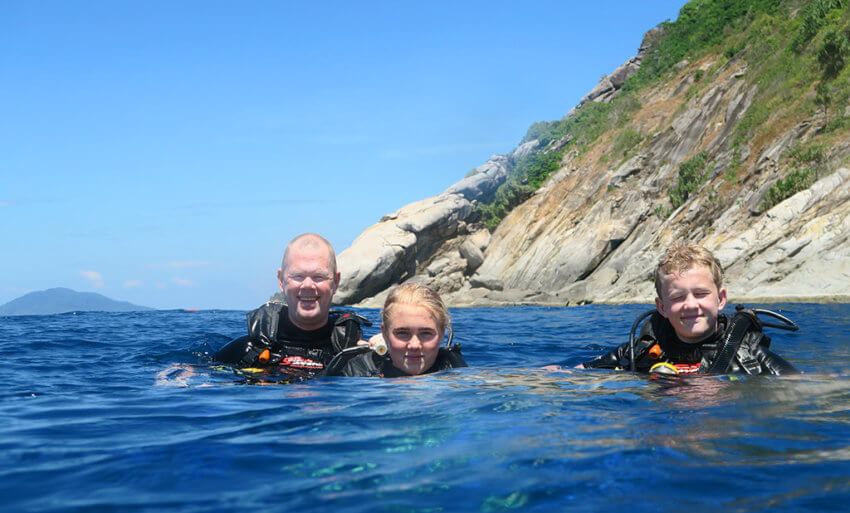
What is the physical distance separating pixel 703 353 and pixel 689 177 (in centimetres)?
2192

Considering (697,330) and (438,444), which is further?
(697,330)

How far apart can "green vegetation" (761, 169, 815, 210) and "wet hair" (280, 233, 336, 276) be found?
17210 millimetres

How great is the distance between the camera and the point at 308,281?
5246mm

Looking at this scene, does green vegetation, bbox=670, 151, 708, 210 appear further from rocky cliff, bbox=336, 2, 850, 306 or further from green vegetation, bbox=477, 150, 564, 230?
green vegetation, bbox=477, 150, 564, 230

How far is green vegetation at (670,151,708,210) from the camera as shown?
80.6ft

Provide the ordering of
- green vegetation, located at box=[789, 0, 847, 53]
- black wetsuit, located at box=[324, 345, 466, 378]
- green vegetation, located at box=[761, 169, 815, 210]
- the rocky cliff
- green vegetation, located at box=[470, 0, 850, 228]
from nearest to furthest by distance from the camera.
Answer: black wetsuit, located at box=[324, 345, 466, 378]
the rocky cliff
green vegetation, located at box=[761, 169, 815, 210]
green vegetation, located at box=[470, 0, 850, 228]
green vegetation, located at box=[789, 0, 847, 53]

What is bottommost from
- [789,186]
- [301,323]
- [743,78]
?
[301,323]

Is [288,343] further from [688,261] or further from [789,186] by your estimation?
[789,186]

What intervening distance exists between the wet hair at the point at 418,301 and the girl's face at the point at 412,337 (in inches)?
1.0

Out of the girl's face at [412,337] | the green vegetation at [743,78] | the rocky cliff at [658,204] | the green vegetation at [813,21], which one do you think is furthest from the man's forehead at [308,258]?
the green vegetation at [813,21]

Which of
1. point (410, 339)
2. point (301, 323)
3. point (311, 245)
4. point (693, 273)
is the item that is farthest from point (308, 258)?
point (693, 273)

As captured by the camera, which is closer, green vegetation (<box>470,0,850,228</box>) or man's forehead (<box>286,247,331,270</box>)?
man's forehead (<box>286,247,331,270</box>)

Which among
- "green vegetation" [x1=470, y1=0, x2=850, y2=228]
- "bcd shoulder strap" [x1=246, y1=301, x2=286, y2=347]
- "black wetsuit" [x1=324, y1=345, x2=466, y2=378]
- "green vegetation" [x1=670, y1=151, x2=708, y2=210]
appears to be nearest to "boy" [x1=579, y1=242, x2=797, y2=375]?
"black wetsuit" [x1=324, y1=345, x2=466, y2=378]

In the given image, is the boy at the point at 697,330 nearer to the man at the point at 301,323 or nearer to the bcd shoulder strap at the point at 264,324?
the man at the point at 301,323
